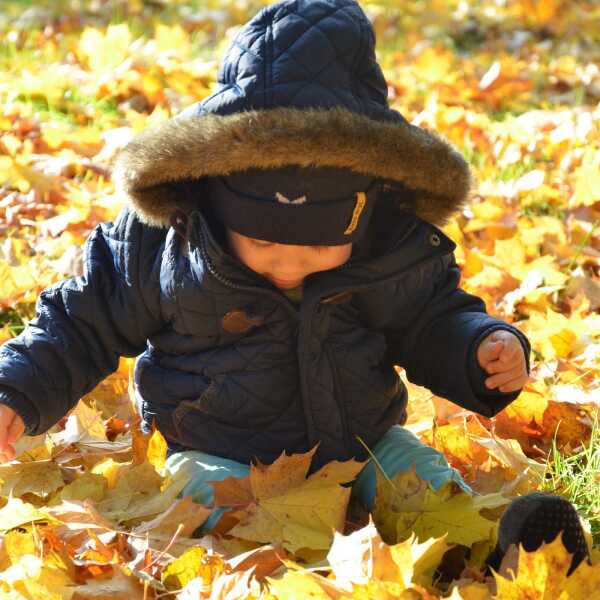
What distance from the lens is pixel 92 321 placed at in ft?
7.96

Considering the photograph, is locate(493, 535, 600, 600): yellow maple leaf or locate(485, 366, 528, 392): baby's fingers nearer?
locate(493, 535, 600, 600): yellow maple leaf

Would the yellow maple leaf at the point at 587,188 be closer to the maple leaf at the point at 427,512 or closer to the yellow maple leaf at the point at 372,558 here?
the maple leaf at the point at 427,512

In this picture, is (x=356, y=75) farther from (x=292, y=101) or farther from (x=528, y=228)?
(x=528, y=228)

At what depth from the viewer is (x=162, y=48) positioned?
6.05 metres

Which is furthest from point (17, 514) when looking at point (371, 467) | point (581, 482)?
point (581, 482)

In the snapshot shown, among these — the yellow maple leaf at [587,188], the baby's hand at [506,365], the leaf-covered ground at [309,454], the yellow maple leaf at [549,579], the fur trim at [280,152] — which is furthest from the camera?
the yellow maple leaf at [587,188]

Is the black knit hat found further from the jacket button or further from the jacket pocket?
the jacket pocket

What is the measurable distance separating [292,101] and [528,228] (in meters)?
1.92

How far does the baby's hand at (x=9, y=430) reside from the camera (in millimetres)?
2234

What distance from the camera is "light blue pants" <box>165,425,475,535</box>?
7.77 feet

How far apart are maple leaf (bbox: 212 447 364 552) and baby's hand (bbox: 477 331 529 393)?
1.16ft

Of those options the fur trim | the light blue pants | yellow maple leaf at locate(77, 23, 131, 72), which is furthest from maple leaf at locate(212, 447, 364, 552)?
yellow maple leaf at locate(77, 23, 131, 72)

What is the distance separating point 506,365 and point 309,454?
460 millimetres

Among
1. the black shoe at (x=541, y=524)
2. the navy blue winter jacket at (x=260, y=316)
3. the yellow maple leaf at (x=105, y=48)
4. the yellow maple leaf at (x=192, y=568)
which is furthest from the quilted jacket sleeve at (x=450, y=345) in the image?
the yellow maple leaf at (x=105, y=48)
